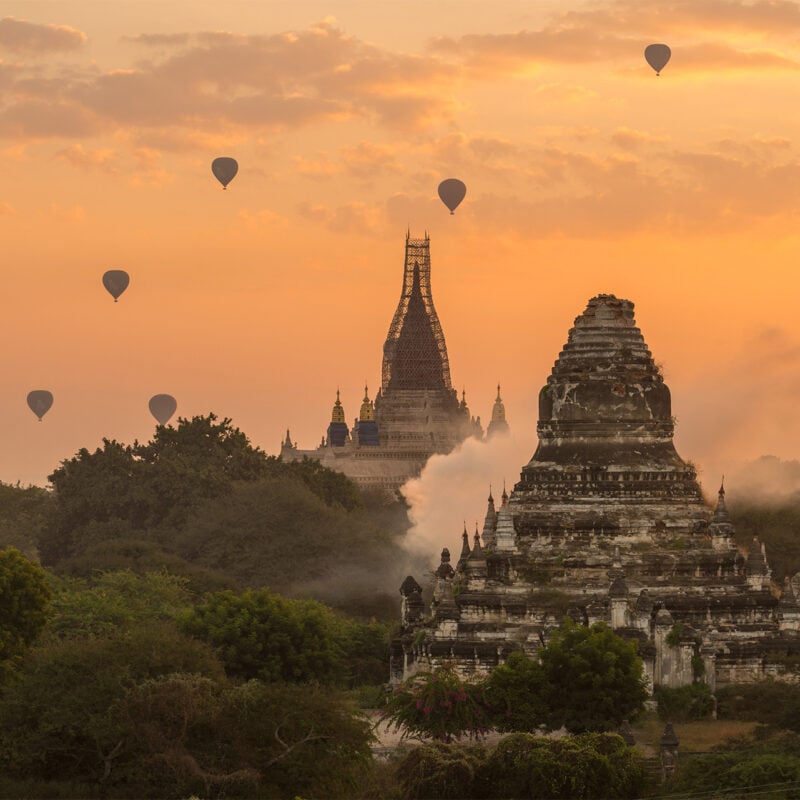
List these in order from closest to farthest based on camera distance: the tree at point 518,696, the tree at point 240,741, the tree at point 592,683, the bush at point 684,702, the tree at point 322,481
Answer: the tree at point 240,741, the tree at point 518,696, the tree at point 592,683, the bush at point 684,702, the tree at point 322,481

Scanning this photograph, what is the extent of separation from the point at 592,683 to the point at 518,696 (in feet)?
6.25

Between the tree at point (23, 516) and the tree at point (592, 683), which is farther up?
the tree at point (23, 516)

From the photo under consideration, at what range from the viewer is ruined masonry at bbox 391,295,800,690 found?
8725cm

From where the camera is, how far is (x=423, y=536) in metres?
126

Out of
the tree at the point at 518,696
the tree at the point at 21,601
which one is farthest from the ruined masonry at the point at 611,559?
the tree at the point at 21,601

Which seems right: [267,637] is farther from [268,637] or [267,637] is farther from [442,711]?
[442,711]

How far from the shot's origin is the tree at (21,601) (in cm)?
8362

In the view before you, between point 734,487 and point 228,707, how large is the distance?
48.5 m

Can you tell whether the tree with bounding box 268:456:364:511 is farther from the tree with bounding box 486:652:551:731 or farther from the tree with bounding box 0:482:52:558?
the tree with bounding box 486:652:551:731

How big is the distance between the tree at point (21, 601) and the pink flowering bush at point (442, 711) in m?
10.5

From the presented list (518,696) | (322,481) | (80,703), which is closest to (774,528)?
(322,481)

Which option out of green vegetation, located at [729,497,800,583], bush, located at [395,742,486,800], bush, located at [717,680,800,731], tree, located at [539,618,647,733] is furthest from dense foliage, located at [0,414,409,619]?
bush, located at [395,742,486,800]

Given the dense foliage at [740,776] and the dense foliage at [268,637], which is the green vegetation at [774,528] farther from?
the dense foliage at [740,776]

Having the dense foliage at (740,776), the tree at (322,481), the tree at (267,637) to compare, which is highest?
the tree at (322,481)
